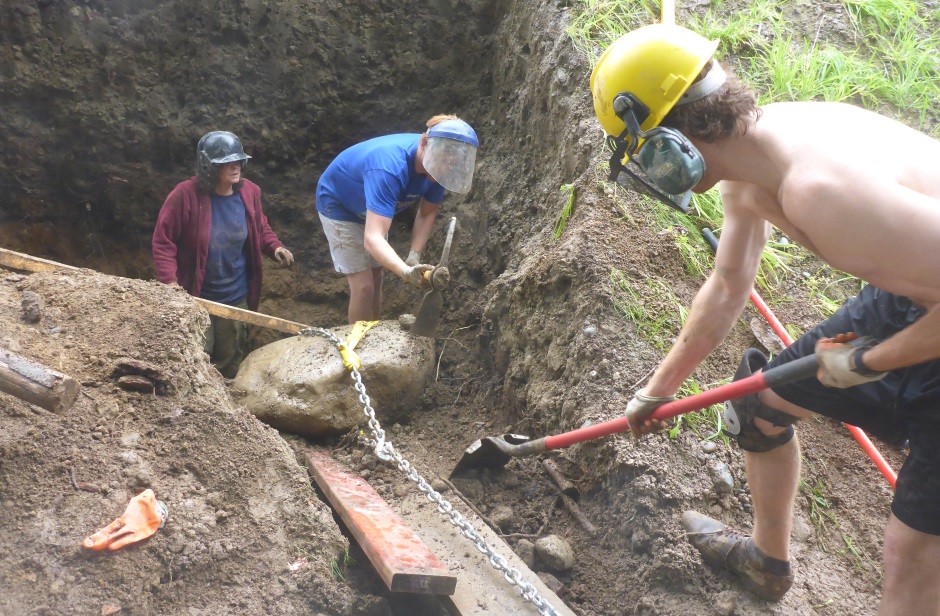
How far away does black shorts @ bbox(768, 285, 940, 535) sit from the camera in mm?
1884

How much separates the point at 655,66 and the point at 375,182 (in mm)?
2417

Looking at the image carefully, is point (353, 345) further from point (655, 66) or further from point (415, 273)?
point (655, 66)

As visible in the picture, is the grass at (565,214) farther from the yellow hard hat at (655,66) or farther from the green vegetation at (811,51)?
the yellow hard hat at (655,66)

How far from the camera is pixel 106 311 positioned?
3.13 m

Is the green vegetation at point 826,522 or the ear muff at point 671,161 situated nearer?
the ear muff at point 671,161

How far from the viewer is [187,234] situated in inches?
180

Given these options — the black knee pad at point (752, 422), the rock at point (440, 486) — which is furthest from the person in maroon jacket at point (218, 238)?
the black knee pad at point (752, 422)

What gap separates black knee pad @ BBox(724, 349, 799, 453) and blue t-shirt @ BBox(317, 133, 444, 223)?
2430 mm

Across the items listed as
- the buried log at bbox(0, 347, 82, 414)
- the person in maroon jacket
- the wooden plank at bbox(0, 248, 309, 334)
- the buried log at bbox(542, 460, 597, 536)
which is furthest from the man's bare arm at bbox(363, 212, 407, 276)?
the buried log at bbox(0, 347, 82, 414)

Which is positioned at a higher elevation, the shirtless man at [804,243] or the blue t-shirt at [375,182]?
the shirtless man at [804,243]

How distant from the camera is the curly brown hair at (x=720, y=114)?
196 cm

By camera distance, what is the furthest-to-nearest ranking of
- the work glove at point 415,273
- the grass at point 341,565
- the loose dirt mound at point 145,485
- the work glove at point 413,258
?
the work glove at point 413,258 < the work glove at point 415,273 < the grass at point 341,565 < the loose dirt mound at point 145,485

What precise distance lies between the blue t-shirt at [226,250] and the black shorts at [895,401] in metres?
3.58

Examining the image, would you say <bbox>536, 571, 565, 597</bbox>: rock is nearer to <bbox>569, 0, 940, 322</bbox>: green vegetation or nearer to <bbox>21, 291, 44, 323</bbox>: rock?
<bbox>569, 0, 940, 322</bbox>: green vegetation
